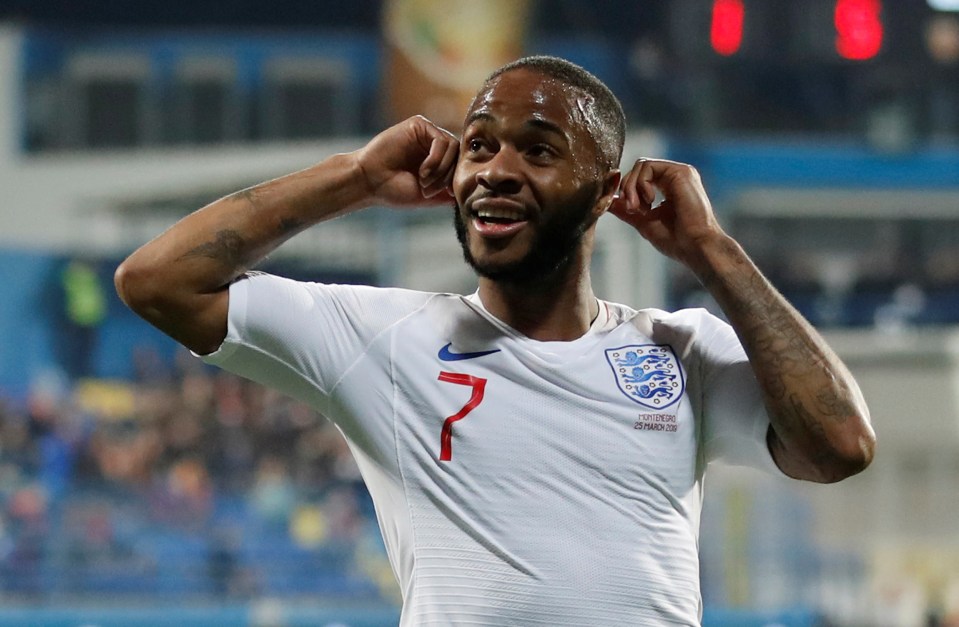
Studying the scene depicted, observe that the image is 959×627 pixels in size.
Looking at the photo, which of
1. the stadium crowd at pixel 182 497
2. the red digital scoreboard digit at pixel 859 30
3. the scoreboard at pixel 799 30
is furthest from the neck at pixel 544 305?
the red digital scoreboard digit at pixel 859 30

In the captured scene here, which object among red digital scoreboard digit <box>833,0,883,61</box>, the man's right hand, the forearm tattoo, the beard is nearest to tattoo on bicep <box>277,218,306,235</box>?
the man's right hand

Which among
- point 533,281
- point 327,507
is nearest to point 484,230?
point 533,281

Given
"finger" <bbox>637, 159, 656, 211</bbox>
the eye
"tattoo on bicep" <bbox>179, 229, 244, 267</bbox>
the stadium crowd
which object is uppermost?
the eye

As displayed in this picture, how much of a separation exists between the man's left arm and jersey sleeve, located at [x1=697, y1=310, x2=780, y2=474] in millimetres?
31

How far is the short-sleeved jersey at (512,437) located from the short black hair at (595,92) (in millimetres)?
302

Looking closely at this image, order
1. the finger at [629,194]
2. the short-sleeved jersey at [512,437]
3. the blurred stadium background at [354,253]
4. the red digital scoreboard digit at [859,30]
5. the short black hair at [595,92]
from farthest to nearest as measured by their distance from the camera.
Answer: the blurred stadium background at [354,253] < the red digital scoreboard digit at [859,30] < the finger at [629,194] < the short black hair at [595,92] < the short-sleeved jersey at [512,437]

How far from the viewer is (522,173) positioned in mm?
2090

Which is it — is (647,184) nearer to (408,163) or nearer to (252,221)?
(408,163)

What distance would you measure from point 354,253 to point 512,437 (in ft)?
52.1

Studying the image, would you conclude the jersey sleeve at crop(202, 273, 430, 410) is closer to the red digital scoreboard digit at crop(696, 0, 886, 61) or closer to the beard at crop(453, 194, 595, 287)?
the beard at crop(453, 194, 595, 287)

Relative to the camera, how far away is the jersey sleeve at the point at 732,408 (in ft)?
7.29

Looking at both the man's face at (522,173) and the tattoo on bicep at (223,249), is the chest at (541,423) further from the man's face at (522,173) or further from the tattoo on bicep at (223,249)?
the tattoo on bicep at (223,249)

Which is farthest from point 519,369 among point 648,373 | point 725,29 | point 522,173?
point 725,29

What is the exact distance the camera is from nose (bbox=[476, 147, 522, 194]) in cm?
208
